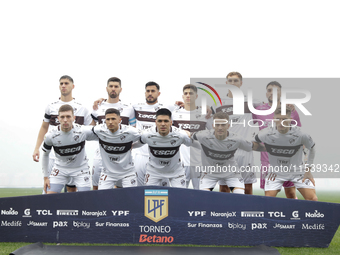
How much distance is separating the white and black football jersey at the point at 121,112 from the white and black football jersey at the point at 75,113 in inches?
6.9

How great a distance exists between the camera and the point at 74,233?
4.95 meters

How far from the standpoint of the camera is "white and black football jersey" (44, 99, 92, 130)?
21.7 ft

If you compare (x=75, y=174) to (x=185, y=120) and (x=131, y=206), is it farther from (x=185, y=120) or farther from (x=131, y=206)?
(x=185, y=120)

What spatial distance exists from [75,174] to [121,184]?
2.84 feet

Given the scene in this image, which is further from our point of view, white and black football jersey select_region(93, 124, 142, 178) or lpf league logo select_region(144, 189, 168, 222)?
white and black football jersey select_region(93, 124, 142, 178)

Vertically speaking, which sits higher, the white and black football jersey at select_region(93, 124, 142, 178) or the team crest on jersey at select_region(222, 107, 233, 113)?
the team crest on jersey at select_region(222, 107, 233, 113)

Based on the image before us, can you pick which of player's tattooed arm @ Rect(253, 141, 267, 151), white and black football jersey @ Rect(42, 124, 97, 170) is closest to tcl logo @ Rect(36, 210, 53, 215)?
white and black football jersey @ Rect(42, 124, 97, 170)

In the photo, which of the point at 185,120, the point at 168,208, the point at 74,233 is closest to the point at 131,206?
the point at 168,208

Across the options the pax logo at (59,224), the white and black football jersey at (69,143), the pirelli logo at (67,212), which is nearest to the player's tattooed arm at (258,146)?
the white and black football jersey at (69,143)

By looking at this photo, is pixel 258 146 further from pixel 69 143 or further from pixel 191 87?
pixel 69 143

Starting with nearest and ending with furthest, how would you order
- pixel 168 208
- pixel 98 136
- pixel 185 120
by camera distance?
pixel 168 208
pixel 98 136
pixel 185 120

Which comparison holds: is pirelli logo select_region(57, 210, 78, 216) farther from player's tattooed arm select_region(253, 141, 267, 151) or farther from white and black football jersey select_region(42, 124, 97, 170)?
player's tattooed arm select_region(253, 141, 267, 151)

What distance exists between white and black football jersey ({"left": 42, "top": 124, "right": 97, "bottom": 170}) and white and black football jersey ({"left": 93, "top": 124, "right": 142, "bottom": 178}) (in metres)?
0.25

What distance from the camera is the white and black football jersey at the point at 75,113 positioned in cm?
661
